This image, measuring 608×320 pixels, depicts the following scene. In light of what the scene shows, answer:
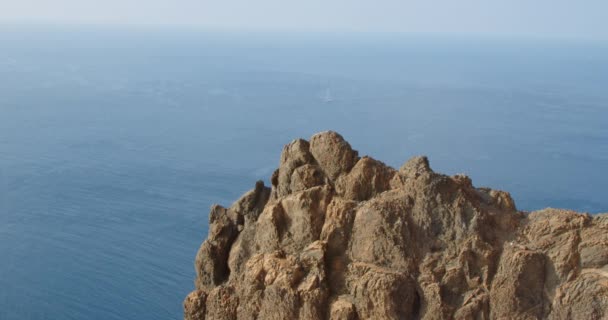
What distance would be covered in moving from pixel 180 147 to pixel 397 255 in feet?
246

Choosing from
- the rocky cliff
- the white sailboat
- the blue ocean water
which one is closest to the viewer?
the rocky cliff

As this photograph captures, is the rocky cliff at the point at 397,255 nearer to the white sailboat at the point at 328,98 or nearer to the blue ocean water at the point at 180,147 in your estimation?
the blue ocean water at the point at 180,147

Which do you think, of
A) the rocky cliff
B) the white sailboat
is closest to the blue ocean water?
the white sailboat

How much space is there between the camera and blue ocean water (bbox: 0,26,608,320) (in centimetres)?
4766

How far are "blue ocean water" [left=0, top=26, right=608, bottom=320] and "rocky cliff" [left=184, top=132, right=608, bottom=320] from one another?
3069cm

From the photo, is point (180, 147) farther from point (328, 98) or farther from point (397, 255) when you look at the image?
point (397, 255)

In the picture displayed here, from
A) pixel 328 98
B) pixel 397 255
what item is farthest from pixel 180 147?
pixel 397 255

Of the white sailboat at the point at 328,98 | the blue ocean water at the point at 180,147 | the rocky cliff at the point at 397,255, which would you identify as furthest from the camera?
the white sailboat at the point at 328,98

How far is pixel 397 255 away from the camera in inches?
439

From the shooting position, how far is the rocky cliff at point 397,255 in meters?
10.4

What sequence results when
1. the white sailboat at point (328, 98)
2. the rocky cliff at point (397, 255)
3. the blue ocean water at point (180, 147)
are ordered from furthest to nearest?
1. the white sailboat at point (328, 98)
2. the blue ocean water at point (180, 147)
3. the rocky cliff at point (397, 255)

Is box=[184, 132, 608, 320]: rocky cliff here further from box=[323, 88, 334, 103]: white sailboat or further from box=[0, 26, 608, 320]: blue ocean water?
box=[323, 88, 334, 103]: white sailboat

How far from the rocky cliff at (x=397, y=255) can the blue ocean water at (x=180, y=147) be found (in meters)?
30.7

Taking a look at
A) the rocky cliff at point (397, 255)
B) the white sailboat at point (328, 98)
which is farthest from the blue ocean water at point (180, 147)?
the rocky cliff at point (397, 255)
